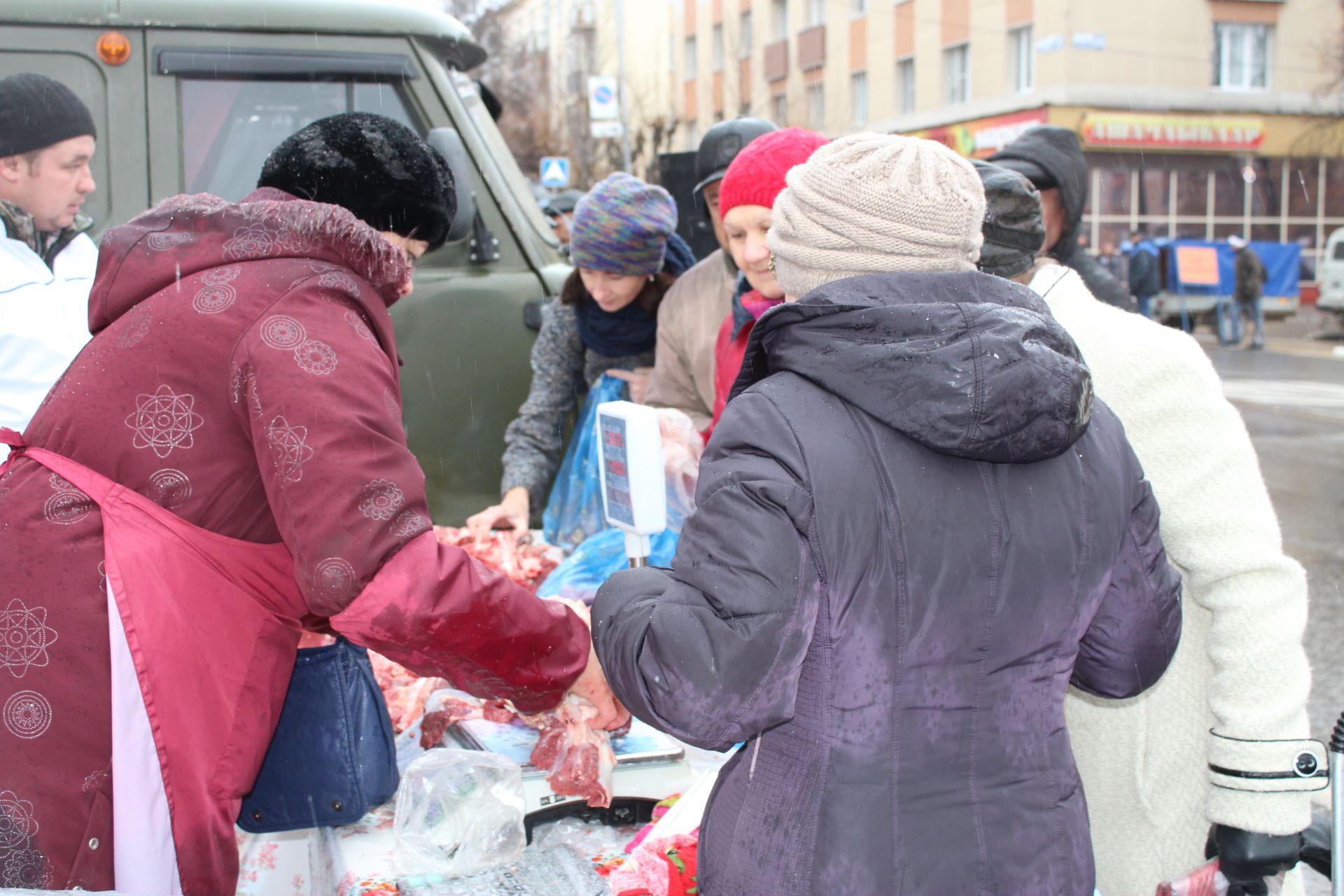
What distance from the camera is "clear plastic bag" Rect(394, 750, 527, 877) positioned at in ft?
7.95

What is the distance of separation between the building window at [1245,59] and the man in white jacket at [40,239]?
1249 inches

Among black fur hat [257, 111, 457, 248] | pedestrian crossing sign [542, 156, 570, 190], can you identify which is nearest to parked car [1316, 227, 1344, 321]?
pedestrian crossing sign [542, 156, 570, 190]

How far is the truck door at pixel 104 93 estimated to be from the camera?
12.6 ft

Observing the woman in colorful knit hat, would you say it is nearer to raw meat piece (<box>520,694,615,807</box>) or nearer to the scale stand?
raw meat piece (<box>520,694,615,807</box>)

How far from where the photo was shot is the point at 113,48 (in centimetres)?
387

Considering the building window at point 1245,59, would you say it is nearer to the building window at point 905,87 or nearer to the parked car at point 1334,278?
the building window at point 905,87

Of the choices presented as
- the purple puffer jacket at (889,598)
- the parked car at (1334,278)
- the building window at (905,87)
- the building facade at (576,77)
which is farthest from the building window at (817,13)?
the purple puffer jacket at (889,598)

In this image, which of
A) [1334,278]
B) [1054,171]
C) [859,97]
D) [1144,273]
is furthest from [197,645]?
[859,97]

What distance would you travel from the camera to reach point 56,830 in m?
1.79

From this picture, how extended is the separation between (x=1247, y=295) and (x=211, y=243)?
2175 centimetres

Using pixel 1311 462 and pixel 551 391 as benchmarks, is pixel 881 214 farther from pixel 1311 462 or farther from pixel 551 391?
pixel 1311 462

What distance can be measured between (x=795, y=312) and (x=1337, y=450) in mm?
10886

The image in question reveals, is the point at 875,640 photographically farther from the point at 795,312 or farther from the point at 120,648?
the point at 120,648

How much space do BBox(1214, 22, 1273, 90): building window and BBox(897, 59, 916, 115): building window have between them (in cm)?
744
